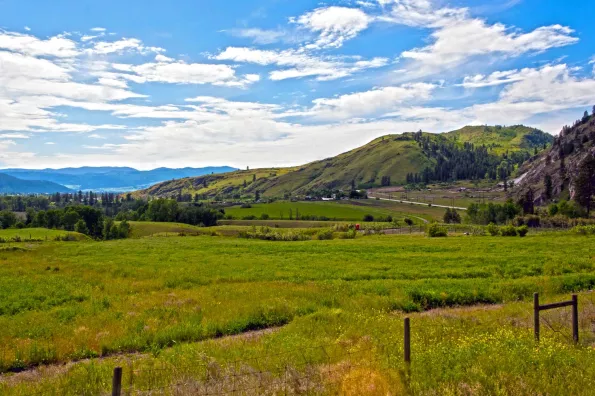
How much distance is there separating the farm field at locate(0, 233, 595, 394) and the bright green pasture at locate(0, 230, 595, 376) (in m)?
0.10

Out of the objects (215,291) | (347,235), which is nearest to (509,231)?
(347,235)

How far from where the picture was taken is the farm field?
12.3 m

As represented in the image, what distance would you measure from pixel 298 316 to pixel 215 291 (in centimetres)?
878

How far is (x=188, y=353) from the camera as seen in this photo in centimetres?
1495

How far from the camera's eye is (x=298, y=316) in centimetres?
2134

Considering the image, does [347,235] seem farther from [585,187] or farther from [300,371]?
[585,187]

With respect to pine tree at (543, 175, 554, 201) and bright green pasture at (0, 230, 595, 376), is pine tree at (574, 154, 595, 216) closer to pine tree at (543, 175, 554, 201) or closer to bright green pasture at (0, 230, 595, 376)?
pine tree at (543, 175, 554, 201)

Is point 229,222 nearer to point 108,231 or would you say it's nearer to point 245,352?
point 108,231

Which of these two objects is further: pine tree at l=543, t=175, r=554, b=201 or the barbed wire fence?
pine tree at l=543, t=175, r=554, b=201

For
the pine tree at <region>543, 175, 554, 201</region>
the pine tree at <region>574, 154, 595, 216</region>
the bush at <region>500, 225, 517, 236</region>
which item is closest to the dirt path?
the bush at <region>500, 225, 517, 236</region>

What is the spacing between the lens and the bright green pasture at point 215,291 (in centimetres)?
1845

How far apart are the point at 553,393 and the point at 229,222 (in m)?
173

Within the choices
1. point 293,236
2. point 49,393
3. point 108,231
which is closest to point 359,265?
point 49,393

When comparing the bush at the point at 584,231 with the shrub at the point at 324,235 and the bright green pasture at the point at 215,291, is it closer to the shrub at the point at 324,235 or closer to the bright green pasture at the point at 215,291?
the bright green pasture at the point at 215,291
